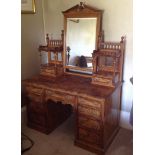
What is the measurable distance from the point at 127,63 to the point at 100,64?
1.01ft

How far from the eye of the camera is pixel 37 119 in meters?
2.41

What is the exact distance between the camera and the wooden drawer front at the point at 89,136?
200 cm

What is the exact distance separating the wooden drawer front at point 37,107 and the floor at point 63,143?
0.28 metres

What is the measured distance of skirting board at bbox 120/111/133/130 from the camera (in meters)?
2.42

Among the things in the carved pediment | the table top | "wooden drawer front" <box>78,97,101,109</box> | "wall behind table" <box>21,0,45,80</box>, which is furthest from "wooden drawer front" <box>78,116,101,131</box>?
the carved pediment

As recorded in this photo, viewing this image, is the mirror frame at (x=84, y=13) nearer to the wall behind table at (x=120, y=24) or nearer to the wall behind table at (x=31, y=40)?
the wall behind table at (x=120, y=24)

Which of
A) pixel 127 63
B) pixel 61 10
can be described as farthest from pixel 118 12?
pixel 61 10

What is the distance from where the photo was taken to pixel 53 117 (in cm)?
242

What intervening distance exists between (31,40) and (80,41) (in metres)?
0.69

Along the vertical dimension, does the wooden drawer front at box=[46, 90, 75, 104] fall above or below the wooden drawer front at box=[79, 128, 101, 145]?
above

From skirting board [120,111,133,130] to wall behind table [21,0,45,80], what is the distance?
51.2 inches

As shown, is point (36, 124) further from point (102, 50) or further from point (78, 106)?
point (102, 50)

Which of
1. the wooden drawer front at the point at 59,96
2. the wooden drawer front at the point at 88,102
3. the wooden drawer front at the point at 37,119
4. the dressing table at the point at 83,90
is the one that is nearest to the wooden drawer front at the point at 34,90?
the dressing table at the point at 83,90

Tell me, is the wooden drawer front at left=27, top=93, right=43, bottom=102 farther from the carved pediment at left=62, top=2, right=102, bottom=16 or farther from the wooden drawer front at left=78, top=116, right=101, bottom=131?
the carved pediment at left=62, top=2, right=102, bottom=16
